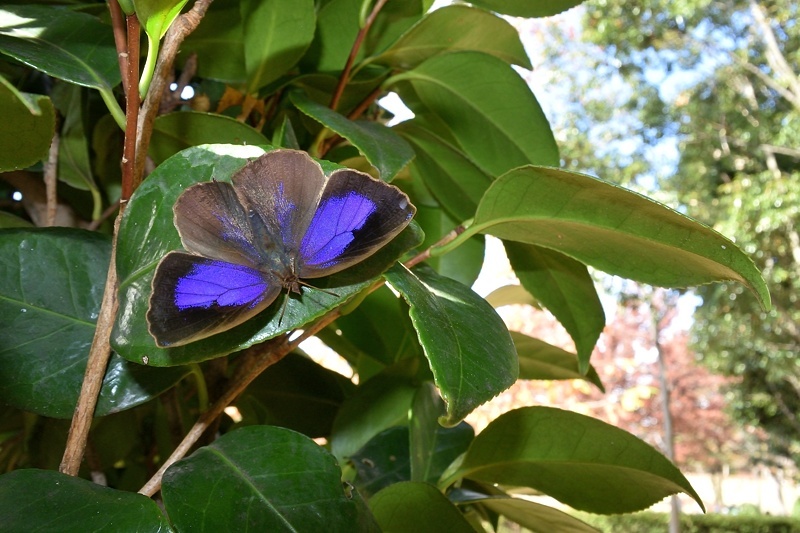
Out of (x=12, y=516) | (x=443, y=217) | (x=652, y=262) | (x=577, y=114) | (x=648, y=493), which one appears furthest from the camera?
(x=577, y=114)

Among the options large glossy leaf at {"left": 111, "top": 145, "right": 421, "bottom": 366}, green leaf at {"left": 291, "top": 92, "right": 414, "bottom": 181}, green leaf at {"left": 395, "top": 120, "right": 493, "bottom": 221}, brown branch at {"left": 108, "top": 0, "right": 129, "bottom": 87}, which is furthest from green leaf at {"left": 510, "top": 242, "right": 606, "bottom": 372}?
brown branch at {"left": 108, "top": 0, "right": 129, "bottom": 87}

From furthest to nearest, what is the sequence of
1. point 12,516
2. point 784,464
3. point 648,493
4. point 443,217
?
point 784,464 < point 443,217 < point 648,493 < point 12,516

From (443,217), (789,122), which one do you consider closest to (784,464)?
(789,122)

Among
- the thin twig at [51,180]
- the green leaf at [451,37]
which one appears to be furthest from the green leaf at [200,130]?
the green leaf at [451,37]

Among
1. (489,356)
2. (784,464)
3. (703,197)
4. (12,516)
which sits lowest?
(784,464)

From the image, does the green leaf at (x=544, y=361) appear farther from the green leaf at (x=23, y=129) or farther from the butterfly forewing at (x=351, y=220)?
the green leaf at (x=23, y=129)

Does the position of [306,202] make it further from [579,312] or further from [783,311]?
[783,311]

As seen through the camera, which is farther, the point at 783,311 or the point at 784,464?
the point at 784,464
